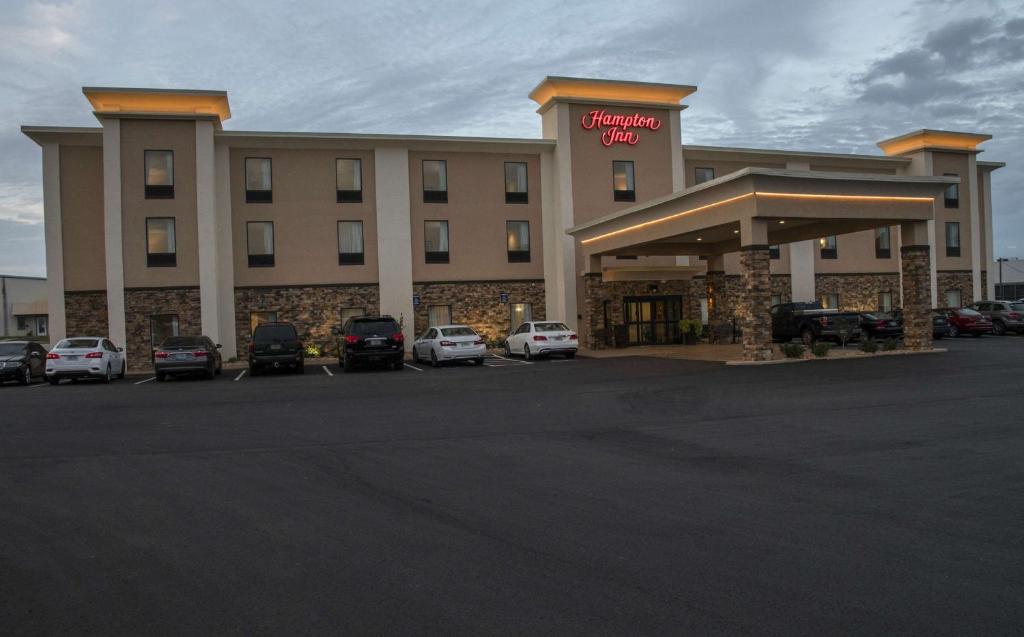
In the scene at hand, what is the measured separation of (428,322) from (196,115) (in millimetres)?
12148

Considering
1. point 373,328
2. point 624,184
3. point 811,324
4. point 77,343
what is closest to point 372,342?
point 373,328

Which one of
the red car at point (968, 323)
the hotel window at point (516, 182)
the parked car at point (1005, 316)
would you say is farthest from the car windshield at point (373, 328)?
the parked car at point (1005, 316)

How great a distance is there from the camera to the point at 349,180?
105ft

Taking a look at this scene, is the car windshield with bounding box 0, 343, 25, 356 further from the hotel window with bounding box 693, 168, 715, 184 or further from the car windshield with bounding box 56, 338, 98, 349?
the hotel window with bounding box 693, 168, 715, 184

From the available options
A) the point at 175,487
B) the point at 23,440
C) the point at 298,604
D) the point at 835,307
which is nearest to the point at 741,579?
the point at 298,604

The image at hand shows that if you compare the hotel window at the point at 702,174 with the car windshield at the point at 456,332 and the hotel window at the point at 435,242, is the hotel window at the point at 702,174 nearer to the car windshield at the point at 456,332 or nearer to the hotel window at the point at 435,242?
the hotel window at the point at 435,242

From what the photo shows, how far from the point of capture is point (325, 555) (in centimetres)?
546

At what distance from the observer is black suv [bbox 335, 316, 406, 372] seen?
77.8 feet

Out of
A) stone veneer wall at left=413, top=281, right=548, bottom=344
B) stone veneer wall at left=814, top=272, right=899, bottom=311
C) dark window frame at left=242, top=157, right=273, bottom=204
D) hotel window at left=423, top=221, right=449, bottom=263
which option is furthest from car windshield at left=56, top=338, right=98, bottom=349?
stone veneer wall at left=814, top=272, right=899, bottom=311

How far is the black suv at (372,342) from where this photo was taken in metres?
23.7

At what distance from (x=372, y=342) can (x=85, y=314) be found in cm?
1340

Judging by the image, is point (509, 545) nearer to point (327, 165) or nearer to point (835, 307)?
point (327, 165)

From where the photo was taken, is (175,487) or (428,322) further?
(428,322)

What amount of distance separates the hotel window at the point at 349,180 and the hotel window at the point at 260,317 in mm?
5450
